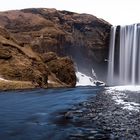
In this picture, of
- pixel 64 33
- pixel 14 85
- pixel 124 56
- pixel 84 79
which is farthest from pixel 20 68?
pixel 64 33

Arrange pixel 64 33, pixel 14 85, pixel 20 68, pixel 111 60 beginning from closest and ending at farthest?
pixel 14 85 → pixel 20 68 → pixel 111 60 → pixel 64 33

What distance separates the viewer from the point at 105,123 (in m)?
25.4

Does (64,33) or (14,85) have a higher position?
(64,33)

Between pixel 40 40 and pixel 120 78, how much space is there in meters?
A: 32.6

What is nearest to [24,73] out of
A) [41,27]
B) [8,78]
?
[8,78]

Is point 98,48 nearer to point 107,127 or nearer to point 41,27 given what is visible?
point 41,27

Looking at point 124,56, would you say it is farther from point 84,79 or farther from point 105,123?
point 105,123

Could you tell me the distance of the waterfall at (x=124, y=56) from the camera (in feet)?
400

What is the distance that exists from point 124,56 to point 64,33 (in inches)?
1033

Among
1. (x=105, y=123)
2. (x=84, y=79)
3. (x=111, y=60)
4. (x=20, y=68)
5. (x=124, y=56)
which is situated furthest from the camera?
(x=111, y=60)

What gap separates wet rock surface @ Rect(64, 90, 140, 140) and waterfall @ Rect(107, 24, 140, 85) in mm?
90501

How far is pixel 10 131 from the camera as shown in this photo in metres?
23.1

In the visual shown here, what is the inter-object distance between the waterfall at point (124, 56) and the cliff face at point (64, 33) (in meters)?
7.30

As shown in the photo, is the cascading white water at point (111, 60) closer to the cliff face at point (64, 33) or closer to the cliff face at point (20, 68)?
the cliff face at point (64, 33)
